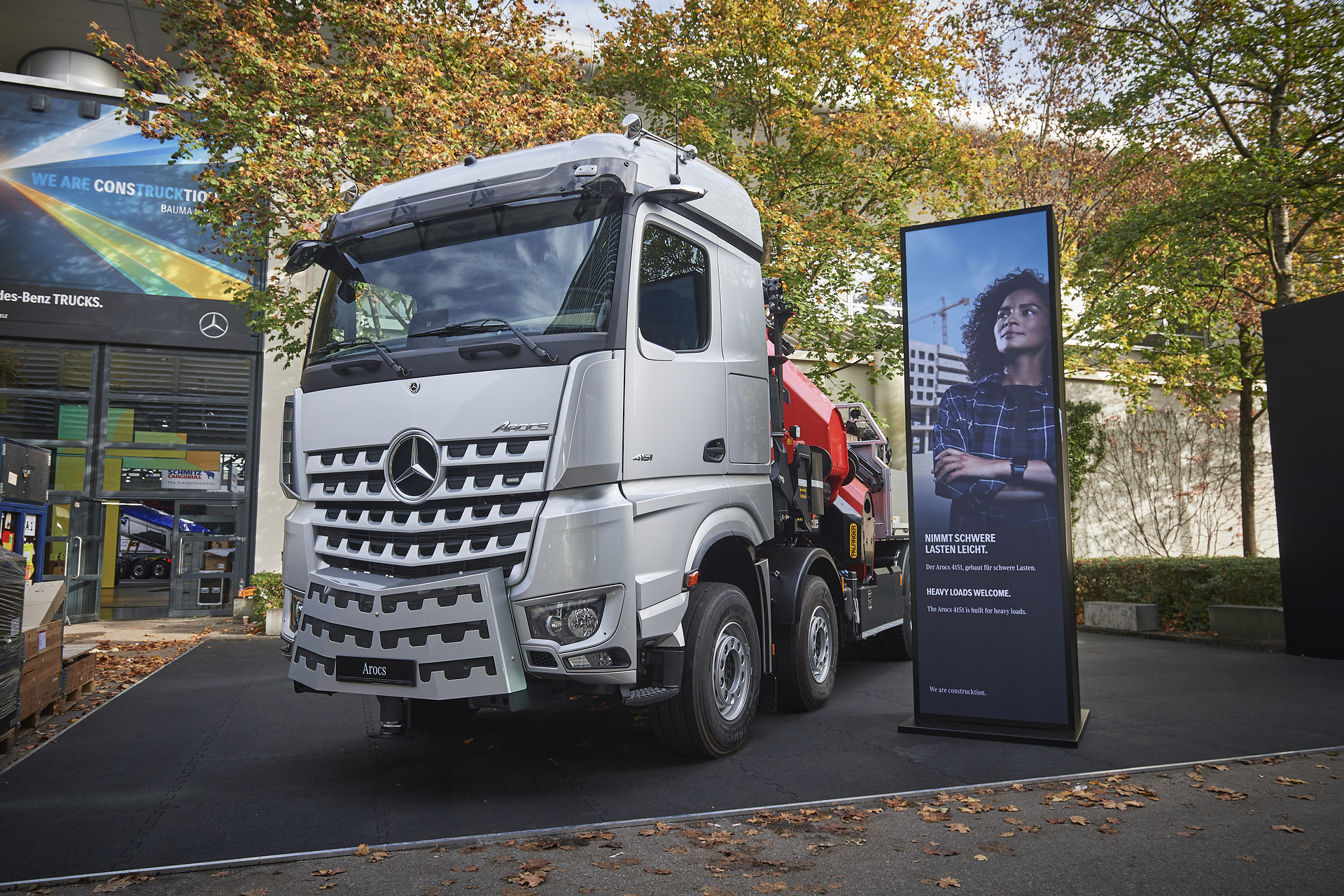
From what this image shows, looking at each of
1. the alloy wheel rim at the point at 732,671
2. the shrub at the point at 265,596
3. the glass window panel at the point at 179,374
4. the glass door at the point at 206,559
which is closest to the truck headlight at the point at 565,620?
the alloy wheel rim at the point at 732,671

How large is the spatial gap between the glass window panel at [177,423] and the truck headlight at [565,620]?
1429 centimetres

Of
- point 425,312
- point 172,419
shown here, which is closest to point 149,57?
point 172,419

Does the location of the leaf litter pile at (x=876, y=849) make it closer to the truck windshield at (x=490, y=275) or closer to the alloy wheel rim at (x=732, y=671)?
the alloy wheel rim at (x=732, y=671)

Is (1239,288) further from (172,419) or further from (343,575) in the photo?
(172,419)

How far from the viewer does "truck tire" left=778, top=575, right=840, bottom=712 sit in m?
6.44

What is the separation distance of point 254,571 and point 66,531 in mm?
2972

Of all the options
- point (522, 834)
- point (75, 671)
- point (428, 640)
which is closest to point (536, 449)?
point (428, 640)

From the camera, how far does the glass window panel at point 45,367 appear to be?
15670 millimetres

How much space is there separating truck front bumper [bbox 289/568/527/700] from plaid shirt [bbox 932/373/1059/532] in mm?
3070

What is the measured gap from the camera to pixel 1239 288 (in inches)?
597

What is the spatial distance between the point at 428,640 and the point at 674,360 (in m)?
1.94

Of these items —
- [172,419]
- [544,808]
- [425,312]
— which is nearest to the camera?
[544,808]

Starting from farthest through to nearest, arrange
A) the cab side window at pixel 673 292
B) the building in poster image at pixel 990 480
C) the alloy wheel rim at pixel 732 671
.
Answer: the building in poster image at pixel 990 480 → the alloy wheel rim at pixel 732 671 → the cab side window at pixel 673 292

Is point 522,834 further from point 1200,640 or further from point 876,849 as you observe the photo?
point 1200,640
